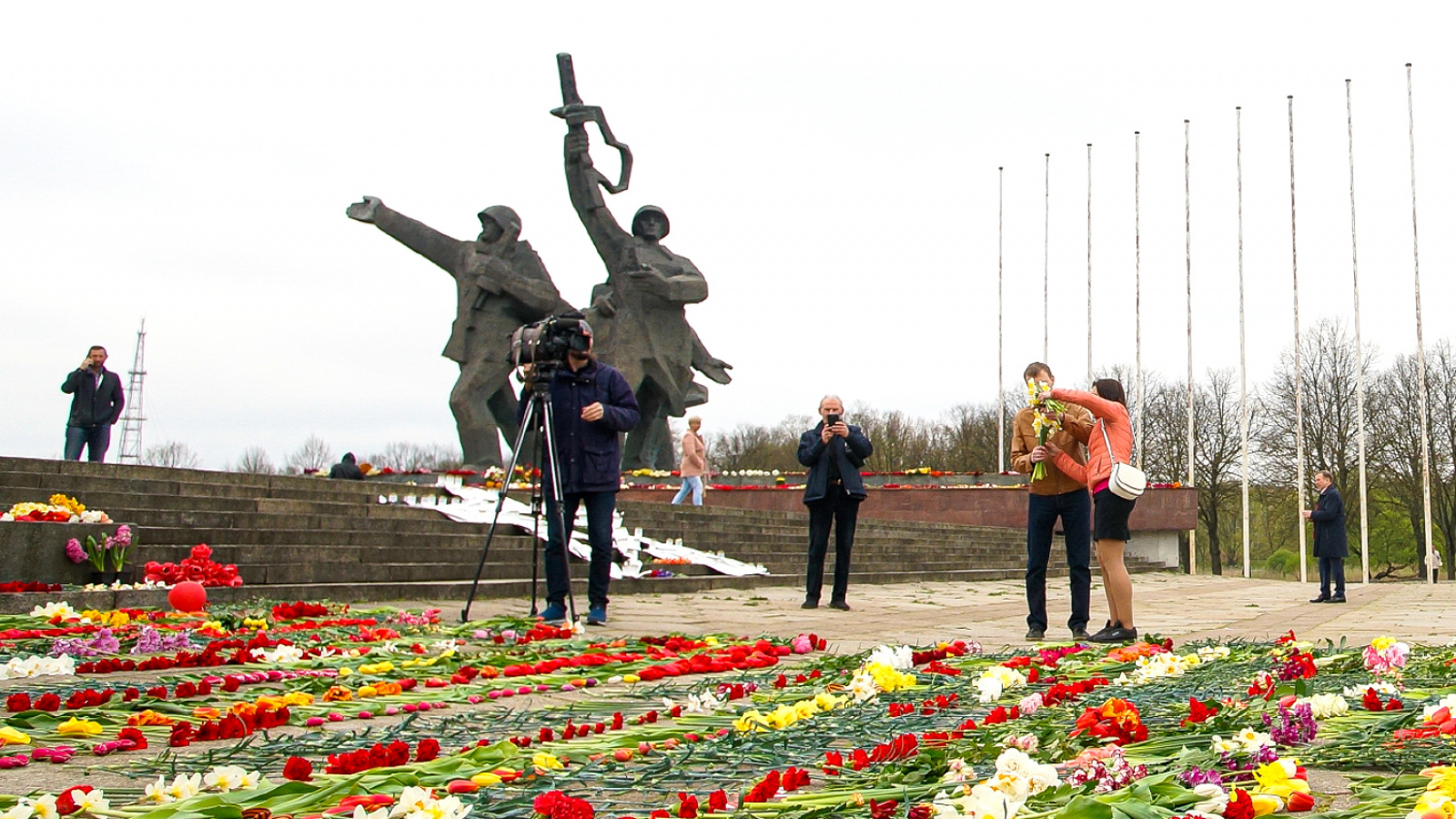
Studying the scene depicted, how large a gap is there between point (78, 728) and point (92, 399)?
13.0 m

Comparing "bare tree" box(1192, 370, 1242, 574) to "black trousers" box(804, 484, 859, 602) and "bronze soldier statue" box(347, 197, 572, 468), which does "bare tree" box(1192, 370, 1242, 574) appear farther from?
"black trousers" box(804, 484, 859, 602)

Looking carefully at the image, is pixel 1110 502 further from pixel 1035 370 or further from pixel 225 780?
pixel 225 780

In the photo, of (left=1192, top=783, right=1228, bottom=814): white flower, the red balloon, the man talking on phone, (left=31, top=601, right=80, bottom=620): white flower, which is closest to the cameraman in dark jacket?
the red balloon

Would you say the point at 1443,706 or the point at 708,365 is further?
the point at 708,365

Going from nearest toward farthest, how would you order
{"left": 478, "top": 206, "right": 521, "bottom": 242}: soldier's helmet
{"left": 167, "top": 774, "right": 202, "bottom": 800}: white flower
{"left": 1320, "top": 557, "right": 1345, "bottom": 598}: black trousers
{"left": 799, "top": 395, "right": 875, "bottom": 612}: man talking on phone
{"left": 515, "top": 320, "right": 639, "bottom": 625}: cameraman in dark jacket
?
{"left": 167, "top": 774, "right": 202, "bottom": 800}: white flower, {"left": 515, "top": 320, "right": 639, "bottom": 625}: cameraman in dark jacket, {"left": 799, "top": 395, "right": 875, "bottom": 612}: man talking on phone, {"left": 1320, "top": 557, "right": 1345, "bottom": 598}: black trousers, {"left": 478, "top": 206, "right": 521, "bottom": 242}: soldier's helmet

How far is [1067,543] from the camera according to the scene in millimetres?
7594

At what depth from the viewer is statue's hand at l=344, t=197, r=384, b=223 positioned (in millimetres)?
27547

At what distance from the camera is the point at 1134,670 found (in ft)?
15.6

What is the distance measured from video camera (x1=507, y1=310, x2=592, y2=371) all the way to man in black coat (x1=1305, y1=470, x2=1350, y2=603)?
9332mm

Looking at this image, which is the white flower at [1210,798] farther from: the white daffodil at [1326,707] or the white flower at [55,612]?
the white flower at [55,612]

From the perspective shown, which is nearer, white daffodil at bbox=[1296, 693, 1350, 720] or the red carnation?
the red carnation

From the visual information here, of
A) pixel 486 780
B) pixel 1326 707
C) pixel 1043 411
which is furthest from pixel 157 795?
pixel 1043 411

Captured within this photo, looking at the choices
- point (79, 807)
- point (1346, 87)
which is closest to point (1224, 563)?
point (1346, 87)

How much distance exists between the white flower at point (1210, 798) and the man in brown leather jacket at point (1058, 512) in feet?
17.4
